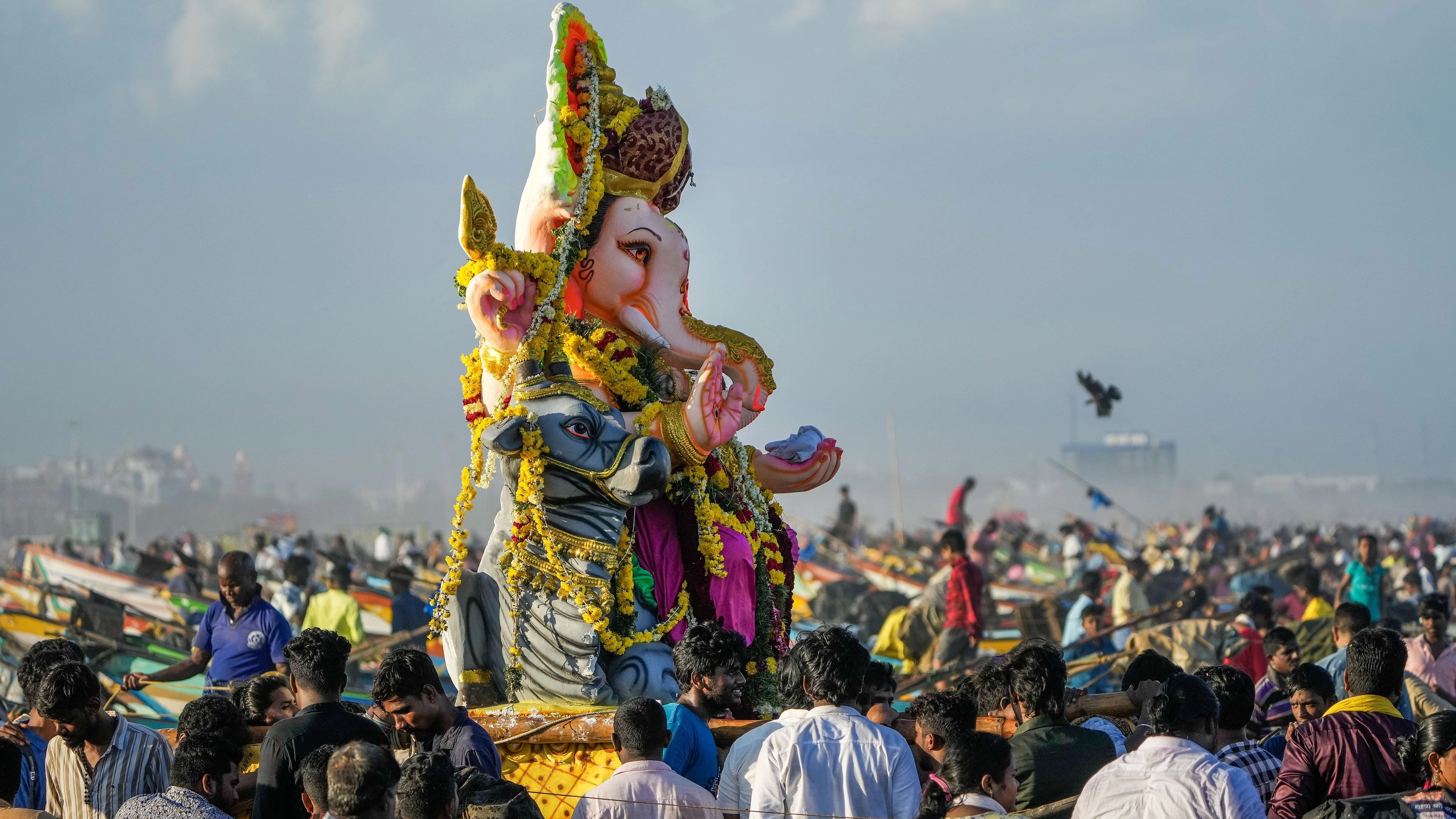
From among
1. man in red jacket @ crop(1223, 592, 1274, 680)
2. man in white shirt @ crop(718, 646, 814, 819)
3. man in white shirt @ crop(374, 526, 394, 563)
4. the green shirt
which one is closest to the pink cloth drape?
man in white shirt @ crop(718, 646, 814, 819)

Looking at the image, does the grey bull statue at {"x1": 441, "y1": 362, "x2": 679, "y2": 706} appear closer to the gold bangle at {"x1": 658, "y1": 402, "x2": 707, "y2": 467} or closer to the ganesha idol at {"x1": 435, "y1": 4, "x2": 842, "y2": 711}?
the ganesha idol at {"x1": 435, "y1": 4, "x2": 842, "y2": 711}

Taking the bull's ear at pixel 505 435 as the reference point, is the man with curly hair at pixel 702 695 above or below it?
below

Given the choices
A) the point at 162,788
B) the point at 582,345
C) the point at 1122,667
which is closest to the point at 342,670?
the point at 162,788

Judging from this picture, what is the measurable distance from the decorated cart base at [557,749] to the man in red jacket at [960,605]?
18.4ft

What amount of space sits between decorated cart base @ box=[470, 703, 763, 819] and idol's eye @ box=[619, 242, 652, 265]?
2199 millimetres

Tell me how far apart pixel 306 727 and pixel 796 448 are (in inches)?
144

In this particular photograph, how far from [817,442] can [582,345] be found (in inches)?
58.2

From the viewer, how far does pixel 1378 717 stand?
15.8ft

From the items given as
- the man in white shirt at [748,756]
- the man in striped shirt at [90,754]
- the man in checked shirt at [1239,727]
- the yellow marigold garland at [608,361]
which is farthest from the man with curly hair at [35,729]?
the man in checked shirt at [1239,727]

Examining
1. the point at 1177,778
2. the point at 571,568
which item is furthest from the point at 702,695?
the point at 1177,778

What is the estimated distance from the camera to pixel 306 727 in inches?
177

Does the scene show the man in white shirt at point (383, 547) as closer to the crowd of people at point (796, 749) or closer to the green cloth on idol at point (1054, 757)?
the crowd of people at point (796, 749)

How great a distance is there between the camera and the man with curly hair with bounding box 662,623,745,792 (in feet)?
16.2

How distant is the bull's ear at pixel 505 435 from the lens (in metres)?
6.41
